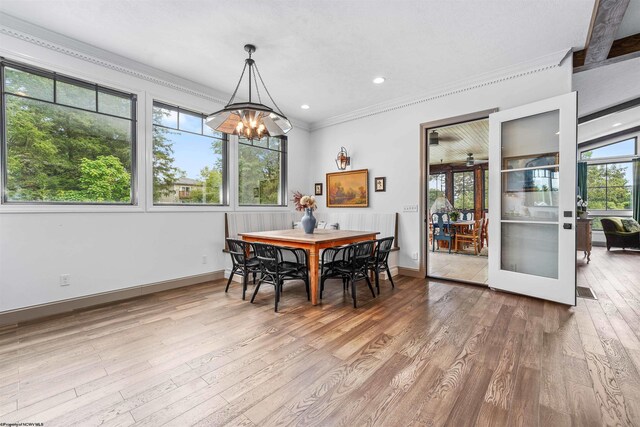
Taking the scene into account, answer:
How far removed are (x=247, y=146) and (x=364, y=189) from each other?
7.44 ft

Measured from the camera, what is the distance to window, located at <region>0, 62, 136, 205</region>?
2926 mm

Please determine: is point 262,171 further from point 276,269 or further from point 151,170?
point 276,269

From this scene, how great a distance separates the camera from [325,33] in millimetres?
3004

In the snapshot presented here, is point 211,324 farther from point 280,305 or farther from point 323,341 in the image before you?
point 323,341

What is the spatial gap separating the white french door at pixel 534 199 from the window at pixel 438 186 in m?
7.25

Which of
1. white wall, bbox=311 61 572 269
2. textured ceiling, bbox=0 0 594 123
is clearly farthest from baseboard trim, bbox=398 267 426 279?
textured ceiling, bbox=0 0 594 123

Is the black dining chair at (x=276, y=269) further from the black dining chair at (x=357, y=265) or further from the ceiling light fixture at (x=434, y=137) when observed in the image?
the ceiling light fixture at (x=434, y=137)

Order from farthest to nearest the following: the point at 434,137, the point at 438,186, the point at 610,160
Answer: the point at 438,186
the point at 610,160
the point at 434,137

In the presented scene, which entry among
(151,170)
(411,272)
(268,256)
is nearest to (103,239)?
(151,170)

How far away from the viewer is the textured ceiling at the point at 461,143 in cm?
606

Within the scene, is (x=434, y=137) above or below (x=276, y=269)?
above

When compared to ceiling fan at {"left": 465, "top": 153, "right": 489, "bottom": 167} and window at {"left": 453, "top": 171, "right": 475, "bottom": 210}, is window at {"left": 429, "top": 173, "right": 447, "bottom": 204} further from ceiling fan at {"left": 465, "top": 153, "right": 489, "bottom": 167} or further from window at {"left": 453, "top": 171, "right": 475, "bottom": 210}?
ceiling fan at {"left": 465, "top": 153, "right": 489, "bottom": 167}

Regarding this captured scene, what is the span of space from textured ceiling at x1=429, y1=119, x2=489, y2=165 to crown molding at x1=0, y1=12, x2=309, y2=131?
14.3 ft

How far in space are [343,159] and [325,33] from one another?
270 centimetres
